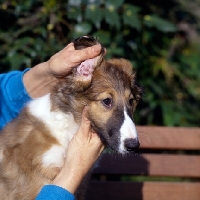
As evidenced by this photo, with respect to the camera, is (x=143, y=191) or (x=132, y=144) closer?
(x=132, y=144)

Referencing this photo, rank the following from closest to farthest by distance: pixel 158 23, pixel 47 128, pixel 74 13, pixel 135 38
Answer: pixel 47 128, pixel 74 13, pixel 158 23, pixel 135 38

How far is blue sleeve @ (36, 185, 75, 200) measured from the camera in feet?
11.6

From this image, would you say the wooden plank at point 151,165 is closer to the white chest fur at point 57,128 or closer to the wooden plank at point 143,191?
the wooden plank at point 143,191

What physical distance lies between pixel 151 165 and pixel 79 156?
1.60 metres

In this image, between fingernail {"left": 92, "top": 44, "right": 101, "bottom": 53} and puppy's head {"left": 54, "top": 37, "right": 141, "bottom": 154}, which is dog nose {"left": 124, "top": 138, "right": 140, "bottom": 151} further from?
fingernail {"left": 92, "top": 44, "right": 101, "bottom": 53}

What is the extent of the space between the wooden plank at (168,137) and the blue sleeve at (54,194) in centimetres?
163

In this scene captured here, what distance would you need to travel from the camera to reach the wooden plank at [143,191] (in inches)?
199

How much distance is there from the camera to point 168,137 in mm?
5250

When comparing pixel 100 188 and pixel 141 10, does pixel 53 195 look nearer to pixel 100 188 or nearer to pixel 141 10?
pixel 100 188

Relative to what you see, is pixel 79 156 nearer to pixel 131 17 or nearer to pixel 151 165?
pixel 151 165

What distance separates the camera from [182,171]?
5270mm

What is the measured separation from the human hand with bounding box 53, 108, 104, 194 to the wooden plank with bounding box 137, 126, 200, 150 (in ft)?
4.51

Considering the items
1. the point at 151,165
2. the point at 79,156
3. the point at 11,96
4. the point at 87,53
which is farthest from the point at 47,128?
the point at 151,165

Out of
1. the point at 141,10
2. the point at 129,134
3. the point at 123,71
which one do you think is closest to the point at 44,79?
the point at 123,71
